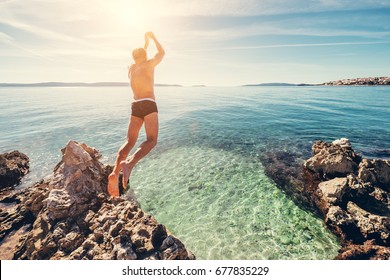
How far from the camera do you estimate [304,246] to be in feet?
32.5

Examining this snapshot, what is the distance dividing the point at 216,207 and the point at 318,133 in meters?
21.4

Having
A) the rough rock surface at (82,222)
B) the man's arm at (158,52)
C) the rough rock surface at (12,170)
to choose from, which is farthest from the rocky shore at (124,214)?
the man's arm at (158,52)

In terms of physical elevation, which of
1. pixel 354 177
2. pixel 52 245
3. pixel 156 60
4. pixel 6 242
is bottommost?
pixel 6 242

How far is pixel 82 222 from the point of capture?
1006 centimetres

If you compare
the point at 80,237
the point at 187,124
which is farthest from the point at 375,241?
the point at 187,124

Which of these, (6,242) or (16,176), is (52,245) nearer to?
(6,242)

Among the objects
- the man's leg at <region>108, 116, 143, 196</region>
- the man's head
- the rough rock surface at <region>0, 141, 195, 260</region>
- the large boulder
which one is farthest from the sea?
the man's head

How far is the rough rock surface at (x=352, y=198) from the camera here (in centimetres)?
953

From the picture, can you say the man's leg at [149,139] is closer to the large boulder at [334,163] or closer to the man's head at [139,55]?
the man's head at [139,55]

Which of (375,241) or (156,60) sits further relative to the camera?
(375,241)

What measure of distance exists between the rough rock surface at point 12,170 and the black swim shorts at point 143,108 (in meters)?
15.9

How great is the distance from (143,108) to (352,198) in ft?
39.3

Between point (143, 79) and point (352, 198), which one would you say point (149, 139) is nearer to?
point (143, 79)

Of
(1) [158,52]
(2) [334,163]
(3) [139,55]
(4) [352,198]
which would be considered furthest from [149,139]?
(2) [334,163]
